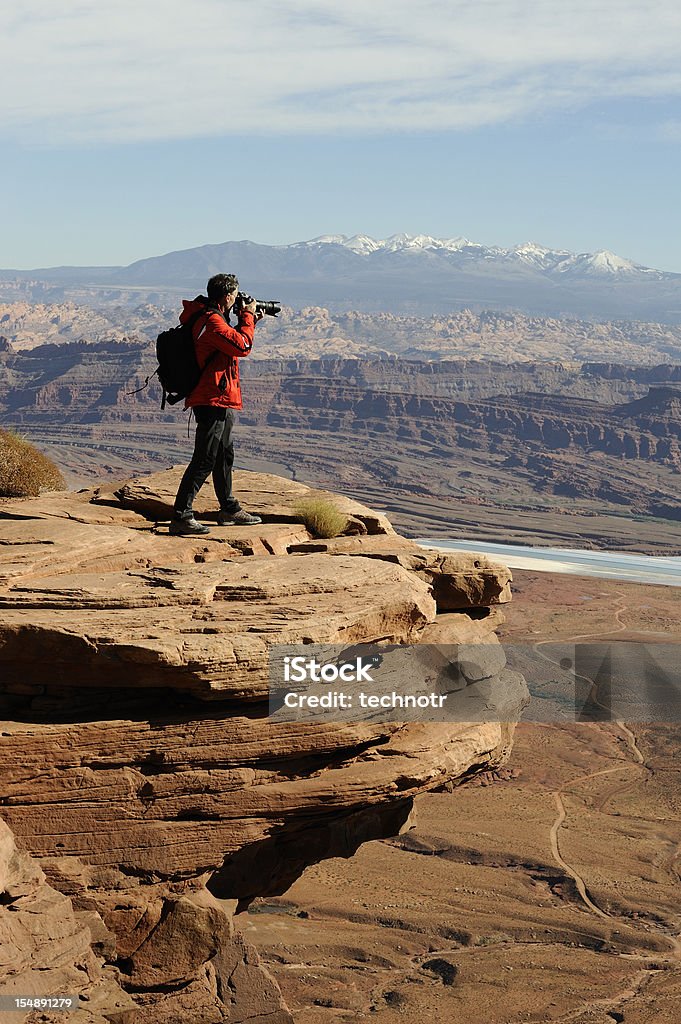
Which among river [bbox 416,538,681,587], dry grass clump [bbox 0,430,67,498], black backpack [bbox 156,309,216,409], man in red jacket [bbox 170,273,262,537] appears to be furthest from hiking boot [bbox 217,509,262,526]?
river [bbox 416,538,681,587]

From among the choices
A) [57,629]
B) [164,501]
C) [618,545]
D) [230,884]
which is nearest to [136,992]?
[230,884]

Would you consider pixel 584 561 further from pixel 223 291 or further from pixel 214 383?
pixel 223 291

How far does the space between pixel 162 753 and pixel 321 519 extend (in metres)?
5.07

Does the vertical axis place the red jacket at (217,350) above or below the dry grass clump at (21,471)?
above

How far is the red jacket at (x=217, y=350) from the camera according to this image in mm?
12375

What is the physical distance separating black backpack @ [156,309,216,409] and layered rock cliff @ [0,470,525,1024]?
195cm

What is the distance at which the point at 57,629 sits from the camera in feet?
33.2

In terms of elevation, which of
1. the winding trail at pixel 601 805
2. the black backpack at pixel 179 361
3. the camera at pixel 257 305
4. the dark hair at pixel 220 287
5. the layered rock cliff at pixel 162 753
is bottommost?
the winding trail at pixel 601 805

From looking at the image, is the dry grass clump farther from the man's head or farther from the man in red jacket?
the man's head

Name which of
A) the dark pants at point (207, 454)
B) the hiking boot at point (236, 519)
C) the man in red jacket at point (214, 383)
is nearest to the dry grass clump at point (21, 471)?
the hiking boot at point (236, 519)

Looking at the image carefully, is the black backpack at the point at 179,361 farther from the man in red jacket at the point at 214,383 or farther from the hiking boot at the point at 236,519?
the hiking boot at the point at 236,519

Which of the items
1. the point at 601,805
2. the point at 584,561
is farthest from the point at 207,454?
the point at 584,561

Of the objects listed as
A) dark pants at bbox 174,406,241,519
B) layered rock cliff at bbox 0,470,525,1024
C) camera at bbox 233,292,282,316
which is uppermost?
camera at bbox 233,292,282,316

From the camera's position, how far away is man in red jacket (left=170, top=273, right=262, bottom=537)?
12430mm
